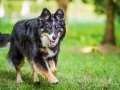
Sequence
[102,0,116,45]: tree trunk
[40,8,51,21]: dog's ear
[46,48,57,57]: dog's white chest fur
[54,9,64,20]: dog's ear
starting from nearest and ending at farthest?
[40,8,51,21]: dog's ear, [54,9,64,20]: dog's ear, [46,48,57,57]: dog's white chest fur, [102,0,116,45]: tree trunk

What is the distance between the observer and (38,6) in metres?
46.3

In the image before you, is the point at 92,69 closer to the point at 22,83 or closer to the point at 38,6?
the point at 22,83

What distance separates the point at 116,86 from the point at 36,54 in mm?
1874

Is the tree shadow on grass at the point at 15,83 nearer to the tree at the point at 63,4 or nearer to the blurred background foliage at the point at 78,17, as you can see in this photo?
the blurred background foliage at the point at 78,17

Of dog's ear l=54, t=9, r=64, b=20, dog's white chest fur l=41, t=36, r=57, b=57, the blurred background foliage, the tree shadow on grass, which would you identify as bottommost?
the blurred background foliage

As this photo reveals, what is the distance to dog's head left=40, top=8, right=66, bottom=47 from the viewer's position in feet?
22.3

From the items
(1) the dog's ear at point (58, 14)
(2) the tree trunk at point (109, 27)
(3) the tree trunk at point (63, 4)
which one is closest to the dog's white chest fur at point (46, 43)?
(1) the dog's ear at point (58, 14)

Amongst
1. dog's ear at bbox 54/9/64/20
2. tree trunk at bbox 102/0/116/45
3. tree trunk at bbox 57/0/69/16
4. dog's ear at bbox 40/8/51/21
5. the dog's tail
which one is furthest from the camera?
tree trunk at bbox 57/0/69/16

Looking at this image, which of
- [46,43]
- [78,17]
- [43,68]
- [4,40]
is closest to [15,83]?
[43,68]

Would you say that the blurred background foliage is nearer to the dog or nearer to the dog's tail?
the dog's tail

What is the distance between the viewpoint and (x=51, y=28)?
6812mm

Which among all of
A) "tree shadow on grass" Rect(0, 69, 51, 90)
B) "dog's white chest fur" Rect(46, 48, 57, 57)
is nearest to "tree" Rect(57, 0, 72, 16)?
"tree shadow on grass" Rect(0, 69, 51, 90)

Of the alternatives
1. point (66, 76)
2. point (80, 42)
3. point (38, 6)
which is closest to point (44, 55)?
point (66, 76)

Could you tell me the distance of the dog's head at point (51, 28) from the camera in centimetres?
679
